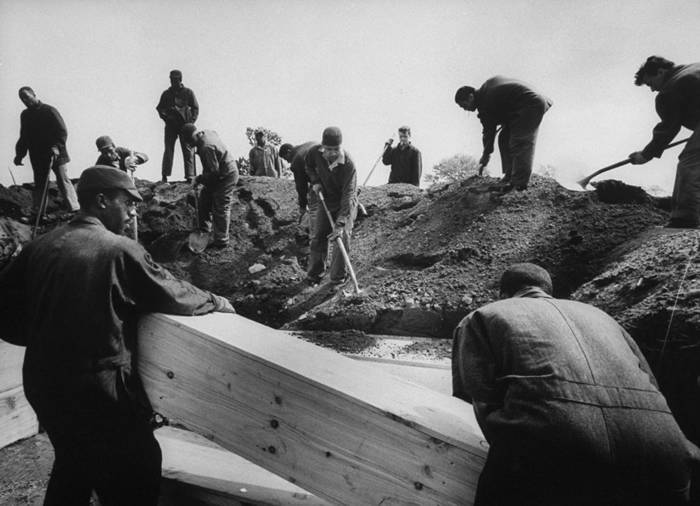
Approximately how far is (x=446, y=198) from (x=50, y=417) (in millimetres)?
6570

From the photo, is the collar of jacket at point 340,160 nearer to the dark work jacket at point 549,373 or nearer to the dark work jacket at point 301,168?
the dark work jacket at point 301,168

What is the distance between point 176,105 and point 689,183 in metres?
8.93

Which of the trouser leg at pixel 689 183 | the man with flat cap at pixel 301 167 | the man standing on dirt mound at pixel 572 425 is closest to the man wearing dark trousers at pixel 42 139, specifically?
the man with flat cap at pixel 301 167

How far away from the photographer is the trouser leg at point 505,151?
21.4 ft

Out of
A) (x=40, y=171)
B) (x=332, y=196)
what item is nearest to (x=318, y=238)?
(x=332, y=196)

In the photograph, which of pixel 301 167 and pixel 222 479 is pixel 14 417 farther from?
pixel 301 167

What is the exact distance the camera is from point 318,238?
19.3ft

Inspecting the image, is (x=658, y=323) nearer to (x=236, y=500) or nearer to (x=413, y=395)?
(x=413, y=395)

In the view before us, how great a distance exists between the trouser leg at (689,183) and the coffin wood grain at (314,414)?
4.25 meters

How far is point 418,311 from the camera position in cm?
457

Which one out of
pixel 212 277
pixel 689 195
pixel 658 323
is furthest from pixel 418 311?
pixel 212 277

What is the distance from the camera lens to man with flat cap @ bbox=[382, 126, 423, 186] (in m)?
8.84

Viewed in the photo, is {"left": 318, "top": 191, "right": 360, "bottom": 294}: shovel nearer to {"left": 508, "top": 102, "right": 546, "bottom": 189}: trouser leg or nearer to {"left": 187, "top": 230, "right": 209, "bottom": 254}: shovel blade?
{"left": 508, "top": 102, "right": 546, "bottom": 189}: trouser leg

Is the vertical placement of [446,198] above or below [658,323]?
above
